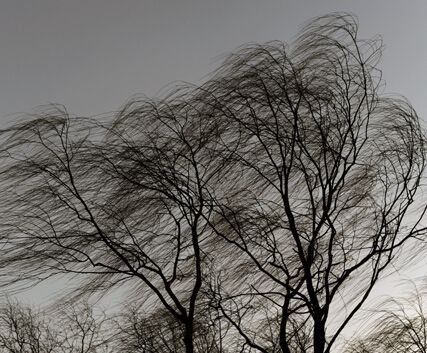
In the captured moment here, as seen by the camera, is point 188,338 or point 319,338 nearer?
point 319,338

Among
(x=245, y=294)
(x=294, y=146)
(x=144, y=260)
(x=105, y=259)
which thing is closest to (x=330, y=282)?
(x=245, y=294)

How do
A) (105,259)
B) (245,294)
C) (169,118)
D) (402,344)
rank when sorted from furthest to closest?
(402,344), (169,118), (105,259), (245,294)

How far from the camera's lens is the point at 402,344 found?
11094mm

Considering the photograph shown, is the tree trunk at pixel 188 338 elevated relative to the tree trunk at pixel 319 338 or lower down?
elevated

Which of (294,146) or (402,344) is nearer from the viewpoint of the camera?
(294,146)

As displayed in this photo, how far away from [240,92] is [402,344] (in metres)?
7.04

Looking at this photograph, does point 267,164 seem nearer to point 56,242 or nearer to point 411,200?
point 411,200

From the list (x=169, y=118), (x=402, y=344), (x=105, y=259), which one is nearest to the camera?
(x=105, y=259)

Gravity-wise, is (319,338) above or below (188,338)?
below

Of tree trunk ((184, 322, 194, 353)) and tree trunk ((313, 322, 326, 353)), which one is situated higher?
Result: tree trunk ((184, 322, 194, 353))

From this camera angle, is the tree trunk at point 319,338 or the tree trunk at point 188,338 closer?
the tree trunk at point 319,338

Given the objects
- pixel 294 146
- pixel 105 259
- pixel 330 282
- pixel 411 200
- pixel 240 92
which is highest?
pixel 240 92

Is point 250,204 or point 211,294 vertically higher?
point 250,204

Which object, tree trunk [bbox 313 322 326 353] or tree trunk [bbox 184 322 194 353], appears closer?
tree trunk [bbox 313 322 326 353]
